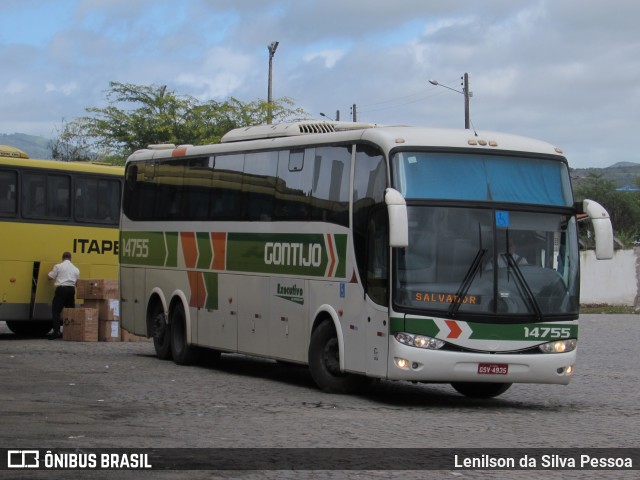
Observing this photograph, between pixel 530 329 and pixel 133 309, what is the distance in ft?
33.3

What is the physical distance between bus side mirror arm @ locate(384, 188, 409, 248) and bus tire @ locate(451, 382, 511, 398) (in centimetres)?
315

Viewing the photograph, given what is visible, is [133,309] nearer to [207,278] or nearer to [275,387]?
[207,278]

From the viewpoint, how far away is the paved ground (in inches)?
478

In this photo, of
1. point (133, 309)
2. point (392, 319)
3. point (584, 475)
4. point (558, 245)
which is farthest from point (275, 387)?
point (584, 475)

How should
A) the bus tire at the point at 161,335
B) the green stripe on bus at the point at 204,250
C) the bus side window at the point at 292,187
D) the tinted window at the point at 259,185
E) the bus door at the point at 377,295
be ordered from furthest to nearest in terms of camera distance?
1. the bus tire at the point at 161,335
2. the green stripe on bus at the point at 204,250
3. the tinted window at the point at 259,185
4. the bus side window at the point at 292,187
5. the bus door at the point at 377,295

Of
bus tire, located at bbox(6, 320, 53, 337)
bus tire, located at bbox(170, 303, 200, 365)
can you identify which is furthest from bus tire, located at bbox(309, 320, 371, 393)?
bus tire, located at bbox(6, 320, 53, 337)

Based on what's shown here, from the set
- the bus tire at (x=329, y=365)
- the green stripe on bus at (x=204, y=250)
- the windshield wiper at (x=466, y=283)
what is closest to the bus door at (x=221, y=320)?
the green stripe on bus at (x=204, y=250)

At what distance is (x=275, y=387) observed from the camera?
61.5 feet

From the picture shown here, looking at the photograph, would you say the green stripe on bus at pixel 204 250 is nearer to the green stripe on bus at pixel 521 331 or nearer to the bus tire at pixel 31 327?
the green stripe on bus at pixel 521 331

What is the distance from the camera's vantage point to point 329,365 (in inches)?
706

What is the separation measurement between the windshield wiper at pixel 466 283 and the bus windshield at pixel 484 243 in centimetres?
1

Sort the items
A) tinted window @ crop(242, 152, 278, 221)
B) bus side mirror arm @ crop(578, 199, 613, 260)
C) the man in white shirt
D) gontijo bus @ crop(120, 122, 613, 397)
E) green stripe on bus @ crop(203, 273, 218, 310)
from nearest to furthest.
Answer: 1. gontijo bus @ crop(120, 122, 613, 397)
2. bus side mirror arm @ crop(578, 199, 613, 260)
3. tinted window @ crop(242, 152, 278, 221)
4. green stripe on bus @ crop(203, 273, 218, 310)
5. the man in white shirt

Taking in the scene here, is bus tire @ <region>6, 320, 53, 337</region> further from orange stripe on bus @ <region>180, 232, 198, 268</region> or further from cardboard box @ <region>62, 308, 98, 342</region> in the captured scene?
orange stripe on bus @ <region>180, 232, 198, 268</region>

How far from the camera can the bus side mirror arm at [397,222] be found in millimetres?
15648
